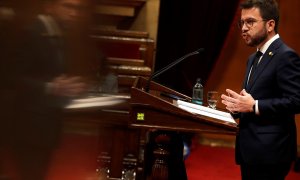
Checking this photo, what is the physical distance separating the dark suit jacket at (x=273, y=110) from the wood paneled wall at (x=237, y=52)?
9.55 feet

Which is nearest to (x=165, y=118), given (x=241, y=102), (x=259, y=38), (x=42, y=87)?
(x=241, y=102)

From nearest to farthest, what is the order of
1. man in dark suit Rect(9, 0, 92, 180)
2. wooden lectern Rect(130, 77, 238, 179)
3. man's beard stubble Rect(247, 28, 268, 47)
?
man in dark suit Rect(9, 0, 92, 180)
wooden lectern Rect(130, 77, 238, 179)
man's beard stubble Rect(247, 28, 268, 47)

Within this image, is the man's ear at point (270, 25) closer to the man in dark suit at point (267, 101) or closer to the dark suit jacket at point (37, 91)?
the man in dark suit at point (267, 101)

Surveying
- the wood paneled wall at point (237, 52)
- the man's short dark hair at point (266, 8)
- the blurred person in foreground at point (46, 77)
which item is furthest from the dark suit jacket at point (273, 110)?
the wood paneled wall at point (237, 52)

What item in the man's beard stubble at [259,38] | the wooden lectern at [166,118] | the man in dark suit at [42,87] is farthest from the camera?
the man's beard stubble at [259,38]

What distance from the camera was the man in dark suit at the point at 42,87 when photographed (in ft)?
0.74

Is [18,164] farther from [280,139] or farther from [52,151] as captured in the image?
[280,139]

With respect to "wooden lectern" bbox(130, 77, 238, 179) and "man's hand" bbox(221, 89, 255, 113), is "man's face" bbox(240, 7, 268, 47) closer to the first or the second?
"man's hand" bbox(221, 89, 255, 113)

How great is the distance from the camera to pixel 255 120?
1.79m

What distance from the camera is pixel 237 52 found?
4.70 m

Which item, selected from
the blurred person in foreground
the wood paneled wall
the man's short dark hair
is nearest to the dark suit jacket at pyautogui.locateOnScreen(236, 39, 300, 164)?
the man's short dark hair

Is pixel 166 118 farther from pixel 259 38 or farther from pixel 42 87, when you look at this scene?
pixel 42 87

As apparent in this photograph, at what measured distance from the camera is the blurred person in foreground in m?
0.23

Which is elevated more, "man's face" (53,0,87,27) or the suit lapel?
the suit lapel
